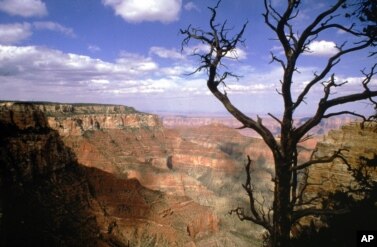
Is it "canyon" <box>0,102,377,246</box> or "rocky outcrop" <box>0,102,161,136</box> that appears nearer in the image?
"canyon" <box>0,102,377,246</box>

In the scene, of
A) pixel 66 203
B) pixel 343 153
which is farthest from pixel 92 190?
pixel 343 153

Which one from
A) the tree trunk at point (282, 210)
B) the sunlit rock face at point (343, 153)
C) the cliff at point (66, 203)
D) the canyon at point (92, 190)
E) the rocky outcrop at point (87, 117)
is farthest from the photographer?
the rocky outcrop at point (87, 117)

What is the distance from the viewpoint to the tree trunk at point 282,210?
6125 mm

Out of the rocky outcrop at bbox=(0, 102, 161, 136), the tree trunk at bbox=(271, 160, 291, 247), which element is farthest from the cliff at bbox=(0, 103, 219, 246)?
the tree trunk at bbox=(271, 160, 291, 247)

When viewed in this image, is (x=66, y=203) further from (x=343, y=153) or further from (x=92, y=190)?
(x=343, y=153)

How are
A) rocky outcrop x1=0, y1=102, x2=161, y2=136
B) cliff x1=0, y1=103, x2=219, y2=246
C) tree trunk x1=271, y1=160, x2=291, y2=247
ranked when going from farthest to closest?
rocky outcrop x1=0, y1=102, x2=161, y2=136 → cliff x1=0, y1=103, x2=219, y2=246 → tree trunk x1=271, y1=160, x2=291, y2=247

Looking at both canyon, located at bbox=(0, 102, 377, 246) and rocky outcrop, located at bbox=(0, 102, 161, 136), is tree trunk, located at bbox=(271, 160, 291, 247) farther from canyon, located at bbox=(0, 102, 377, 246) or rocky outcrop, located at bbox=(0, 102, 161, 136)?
rocky outcrop, located at bbox=(0, 102, 161, 136)

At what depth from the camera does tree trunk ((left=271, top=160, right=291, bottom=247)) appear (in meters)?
6.12

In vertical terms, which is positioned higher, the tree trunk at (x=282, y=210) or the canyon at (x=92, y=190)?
the tree trunk at (x=282, y=210)

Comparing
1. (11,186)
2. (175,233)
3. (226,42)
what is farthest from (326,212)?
(175,233)

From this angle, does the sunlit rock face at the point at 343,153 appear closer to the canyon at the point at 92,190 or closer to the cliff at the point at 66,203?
the canyon at the point at 92,190

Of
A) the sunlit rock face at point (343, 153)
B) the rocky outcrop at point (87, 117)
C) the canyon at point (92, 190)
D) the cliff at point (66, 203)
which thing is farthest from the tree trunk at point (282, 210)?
the rocky outcrop at point (87, 117)

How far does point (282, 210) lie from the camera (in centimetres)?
618

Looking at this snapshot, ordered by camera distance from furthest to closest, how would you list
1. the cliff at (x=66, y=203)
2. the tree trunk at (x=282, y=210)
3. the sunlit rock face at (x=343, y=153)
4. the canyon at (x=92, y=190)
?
1. the cliff at (x=66, y=203)
2. the canyon at (x=92, y=190)
3. the sunlit rock face at (x=343, y=153)
4. the tree trunk at (x=282, y=210)
